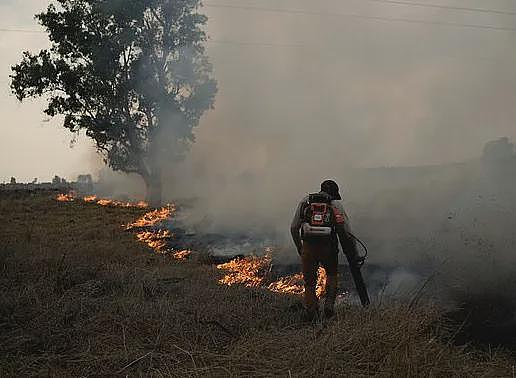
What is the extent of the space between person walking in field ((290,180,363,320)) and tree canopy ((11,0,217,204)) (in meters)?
17.9

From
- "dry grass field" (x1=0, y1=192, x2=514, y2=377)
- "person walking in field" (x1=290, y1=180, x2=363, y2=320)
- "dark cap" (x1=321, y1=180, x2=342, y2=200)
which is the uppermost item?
"dark cap" (x1=321, y1=180, x2=342, y2=200)

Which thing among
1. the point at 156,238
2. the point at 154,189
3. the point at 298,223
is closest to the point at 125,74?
the point at 154,189

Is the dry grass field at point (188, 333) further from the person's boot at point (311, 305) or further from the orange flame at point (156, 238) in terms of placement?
the orange flame at point (156, 238)

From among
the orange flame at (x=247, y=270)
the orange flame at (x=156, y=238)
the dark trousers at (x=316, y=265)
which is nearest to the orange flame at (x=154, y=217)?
the orange flame at (x=156, y=238)

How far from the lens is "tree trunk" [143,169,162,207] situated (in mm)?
23297

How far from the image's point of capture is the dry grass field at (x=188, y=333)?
4.14m

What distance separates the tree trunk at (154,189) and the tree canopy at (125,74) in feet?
0.16

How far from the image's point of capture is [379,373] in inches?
152

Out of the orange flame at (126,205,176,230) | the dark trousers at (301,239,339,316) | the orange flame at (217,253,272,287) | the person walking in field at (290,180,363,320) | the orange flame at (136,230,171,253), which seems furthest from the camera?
the orange flame at (126,205,176,230)

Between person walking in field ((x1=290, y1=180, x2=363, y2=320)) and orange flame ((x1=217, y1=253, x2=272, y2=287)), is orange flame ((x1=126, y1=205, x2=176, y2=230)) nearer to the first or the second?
orange flame ((x1=217, y1=253, x2=272, y2=287))

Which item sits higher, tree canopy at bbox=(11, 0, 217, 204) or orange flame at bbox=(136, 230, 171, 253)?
tree canopy at bbox=(11, 0, 217, 204)

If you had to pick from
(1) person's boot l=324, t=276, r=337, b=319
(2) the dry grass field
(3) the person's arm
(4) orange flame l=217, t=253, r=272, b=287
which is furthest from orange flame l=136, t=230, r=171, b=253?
(1) person's boot l=324, t=276, r=337, b=319

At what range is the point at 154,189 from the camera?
23375 millimetres

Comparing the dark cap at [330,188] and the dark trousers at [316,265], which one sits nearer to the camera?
the dark trousers at [316,265]
